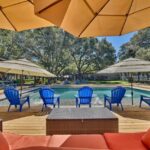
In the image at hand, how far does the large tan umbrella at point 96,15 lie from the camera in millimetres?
2776

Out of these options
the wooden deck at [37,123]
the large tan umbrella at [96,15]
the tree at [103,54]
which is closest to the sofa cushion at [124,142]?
Answer: the large tan umbrella at [96,15]

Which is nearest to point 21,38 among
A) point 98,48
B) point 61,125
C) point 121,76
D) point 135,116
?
point 98,48

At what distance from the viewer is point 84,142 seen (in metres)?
2.67

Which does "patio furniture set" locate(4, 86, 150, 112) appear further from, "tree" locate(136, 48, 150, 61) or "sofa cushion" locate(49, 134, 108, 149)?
"tree" locate(136, 48, 150, 61)

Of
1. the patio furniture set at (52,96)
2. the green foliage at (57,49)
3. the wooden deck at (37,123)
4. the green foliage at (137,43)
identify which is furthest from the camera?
the green foliage at (137,43)

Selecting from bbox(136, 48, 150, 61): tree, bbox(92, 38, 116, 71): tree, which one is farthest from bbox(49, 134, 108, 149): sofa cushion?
bbox(92, 38, 116, 71): tree

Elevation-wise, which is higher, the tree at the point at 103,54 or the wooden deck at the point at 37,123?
the tree at the point at 103,54

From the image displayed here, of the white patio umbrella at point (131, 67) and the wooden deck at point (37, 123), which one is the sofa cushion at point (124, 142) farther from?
the white patio umbrella at point (131, 67)

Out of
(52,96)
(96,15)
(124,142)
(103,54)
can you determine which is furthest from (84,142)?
(103,54)

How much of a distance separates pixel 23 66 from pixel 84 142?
5724 mm

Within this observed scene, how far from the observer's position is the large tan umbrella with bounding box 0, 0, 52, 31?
3.38 meters

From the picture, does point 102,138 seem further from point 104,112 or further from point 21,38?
point 21,38

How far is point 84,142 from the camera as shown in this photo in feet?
8.77

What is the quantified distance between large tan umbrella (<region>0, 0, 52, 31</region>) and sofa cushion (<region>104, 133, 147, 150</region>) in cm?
209
